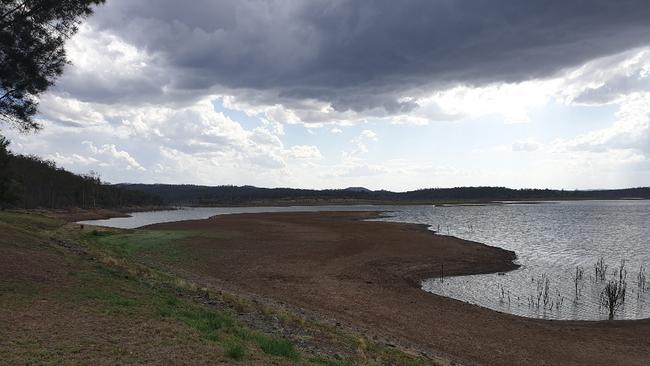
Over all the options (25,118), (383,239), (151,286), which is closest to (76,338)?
(151,286)

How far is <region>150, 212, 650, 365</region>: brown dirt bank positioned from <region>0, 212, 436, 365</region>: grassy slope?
12.9 ft

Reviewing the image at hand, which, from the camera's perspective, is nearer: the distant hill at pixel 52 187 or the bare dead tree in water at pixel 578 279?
the bare dead tree in water at pixel 578 279

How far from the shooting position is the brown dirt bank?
16156mm

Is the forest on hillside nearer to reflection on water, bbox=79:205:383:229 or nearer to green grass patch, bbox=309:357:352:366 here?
reflection on water, bbox=79:205:383:229

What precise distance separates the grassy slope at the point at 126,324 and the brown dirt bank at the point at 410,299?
392cm

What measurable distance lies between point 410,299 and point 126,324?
14.7 m

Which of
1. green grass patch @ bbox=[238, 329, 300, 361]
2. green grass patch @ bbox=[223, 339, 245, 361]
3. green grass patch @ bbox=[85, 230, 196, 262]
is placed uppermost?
green grass patch @ bbox=[223, 339, 245, 361]

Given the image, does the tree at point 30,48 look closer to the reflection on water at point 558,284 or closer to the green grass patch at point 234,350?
the green grass patch at point 234,350

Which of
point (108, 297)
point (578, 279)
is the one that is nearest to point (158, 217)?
point (578, 279)

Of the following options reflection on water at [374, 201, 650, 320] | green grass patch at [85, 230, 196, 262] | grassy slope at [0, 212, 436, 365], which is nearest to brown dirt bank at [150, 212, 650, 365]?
green grass patch at [85, 230, 196, 262]

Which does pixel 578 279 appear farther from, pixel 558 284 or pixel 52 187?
pixel 52 187

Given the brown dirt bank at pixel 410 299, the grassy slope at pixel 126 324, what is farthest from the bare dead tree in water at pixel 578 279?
the grassy slope at pixel 126 324

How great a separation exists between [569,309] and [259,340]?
57.6 feet

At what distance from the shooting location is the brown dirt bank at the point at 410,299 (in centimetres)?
1616
